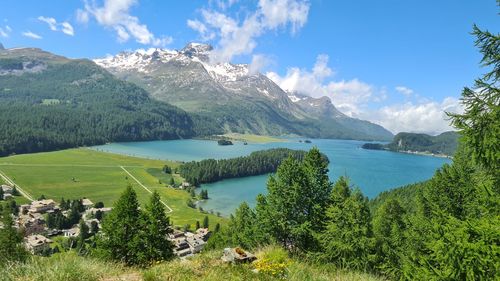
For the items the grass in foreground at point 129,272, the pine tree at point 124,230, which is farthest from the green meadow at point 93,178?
the grass in foreground at point 129,272

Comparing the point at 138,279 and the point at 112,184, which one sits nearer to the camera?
the point at 138,279

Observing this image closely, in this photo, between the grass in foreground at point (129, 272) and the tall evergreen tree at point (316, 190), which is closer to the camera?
the grass in foreground at point (129, 272)

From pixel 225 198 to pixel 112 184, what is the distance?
40.9 m

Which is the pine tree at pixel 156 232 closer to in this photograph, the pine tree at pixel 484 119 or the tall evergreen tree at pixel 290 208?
the tall evergreen tree at pixel 290 208

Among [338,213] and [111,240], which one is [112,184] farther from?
[338,213]

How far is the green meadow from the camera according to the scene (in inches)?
4272

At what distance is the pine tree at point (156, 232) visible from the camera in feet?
109

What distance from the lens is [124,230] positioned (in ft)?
109

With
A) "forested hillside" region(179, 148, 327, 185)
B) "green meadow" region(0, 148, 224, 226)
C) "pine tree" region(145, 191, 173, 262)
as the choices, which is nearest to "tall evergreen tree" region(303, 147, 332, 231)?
"pine tree" region(145, 191, 173, 262)

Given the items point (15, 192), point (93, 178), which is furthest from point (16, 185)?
point (93, 178)

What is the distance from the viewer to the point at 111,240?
1308 inches

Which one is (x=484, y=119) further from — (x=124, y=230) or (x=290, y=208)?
(x=124, y=230)

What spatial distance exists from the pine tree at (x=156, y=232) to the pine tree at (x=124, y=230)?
813mm

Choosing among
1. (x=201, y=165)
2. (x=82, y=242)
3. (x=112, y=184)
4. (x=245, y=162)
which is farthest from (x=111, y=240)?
(x=245, y=162)
